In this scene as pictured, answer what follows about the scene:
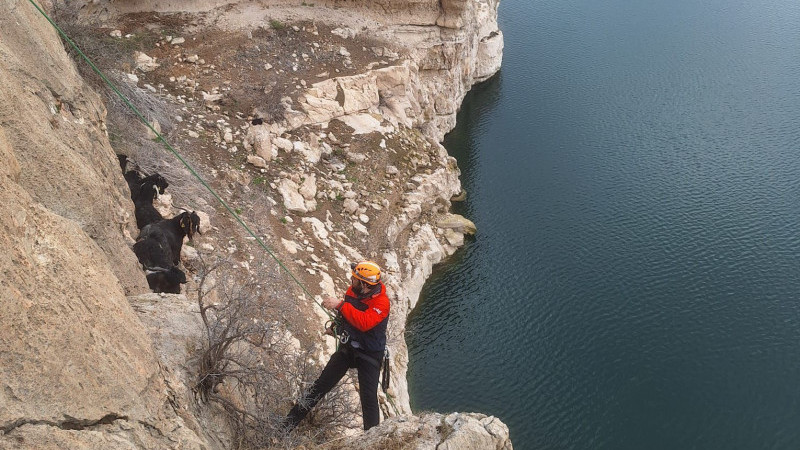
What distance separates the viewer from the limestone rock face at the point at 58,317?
15.9 feet

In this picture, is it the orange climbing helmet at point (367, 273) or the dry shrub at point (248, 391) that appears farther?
the orange climbing helmet at point (367, 273)

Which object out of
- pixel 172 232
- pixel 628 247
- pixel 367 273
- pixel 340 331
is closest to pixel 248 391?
pixel 340 331

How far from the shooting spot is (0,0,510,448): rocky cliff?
205 inches

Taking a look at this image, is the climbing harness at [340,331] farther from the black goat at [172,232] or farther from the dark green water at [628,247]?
the dark green water at [628,247]

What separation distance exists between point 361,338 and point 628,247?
2052 centimetres

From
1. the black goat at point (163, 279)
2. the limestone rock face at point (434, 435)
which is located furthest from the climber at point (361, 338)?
the black goat at point (163, 279)

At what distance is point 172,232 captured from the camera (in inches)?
505

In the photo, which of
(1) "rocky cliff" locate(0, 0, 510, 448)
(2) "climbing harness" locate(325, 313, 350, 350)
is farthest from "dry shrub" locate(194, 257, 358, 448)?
(2) "climbing harness" locate(325, 313, 350, 350)

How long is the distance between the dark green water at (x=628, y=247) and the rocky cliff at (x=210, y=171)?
7.52 ft

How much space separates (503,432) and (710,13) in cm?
4464

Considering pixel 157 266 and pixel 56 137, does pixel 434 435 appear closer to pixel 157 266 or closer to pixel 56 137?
pixel 56 137

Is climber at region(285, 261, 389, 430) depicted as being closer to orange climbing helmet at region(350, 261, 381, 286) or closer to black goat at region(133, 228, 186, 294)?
orange climbing helmet at region(350, 261, 381, 286)

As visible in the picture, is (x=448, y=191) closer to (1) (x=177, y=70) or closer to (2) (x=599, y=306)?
(2) (x=599, y=306)

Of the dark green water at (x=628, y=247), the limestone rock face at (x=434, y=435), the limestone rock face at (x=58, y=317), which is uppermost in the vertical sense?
the limestone rock face at (x=58, y=317)
